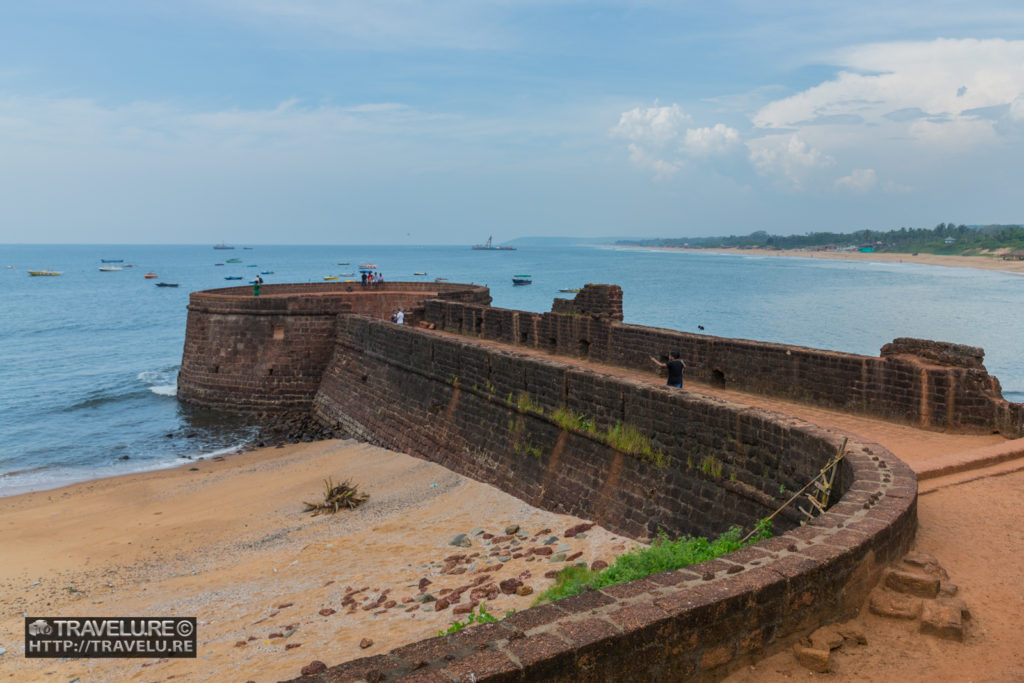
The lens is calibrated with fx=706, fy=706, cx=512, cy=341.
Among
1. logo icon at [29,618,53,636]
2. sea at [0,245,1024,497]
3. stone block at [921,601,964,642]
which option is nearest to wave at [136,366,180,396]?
sea at [0,245,1024,497]

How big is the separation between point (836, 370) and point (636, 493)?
365 centimetres

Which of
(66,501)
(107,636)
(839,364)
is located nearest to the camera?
(107,636)

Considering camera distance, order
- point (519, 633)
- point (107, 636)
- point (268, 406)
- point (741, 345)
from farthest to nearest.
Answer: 1. point (268, 406)
2. point (741, 345)
3. point (107, 636)
4. point (519, 633)

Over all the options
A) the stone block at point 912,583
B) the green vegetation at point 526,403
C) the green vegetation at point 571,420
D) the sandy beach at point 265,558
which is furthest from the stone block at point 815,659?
the green vegetation at point 526,403

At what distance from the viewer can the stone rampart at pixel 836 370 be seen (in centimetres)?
851

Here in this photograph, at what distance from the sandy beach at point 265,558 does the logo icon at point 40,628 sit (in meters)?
0.16

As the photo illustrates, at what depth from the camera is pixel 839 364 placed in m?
9.71

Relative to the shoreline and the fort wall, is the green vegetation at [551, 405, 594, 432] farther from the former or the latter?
the shoreline

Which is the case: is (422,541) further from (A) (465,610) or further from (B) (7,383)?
(B) (7,383)

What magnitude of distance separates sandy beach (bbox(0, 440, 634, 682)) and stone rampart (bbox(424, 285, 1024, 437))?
4.10 meters

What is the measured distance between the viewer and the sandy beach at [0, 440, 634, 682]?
21.8ft

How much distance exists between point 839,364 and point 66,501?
1394cm

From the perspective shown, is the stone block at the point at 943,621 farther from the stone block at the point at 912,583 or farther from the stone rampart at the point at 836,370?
the stone rampart at the point at 836,370

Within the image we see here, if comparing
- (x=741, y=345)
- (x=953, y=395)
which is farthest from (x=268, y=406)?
(x=953, y=395)
